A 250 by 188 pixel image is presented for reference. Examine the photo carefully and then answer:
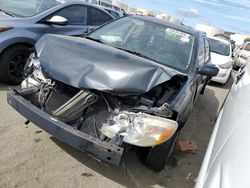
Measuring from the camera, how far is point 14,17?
5281 mm

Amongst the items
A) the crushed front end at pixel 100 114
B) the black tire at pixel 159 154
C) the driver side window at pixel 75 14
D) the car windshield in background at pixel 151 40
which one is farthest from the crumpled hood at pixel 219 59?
the black tire at pixel 159 154

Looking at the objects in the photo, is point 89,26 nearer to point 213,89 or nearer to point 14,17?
point 14,17

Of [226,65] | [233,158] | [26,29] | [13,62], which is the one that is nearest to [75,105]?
[233,158]

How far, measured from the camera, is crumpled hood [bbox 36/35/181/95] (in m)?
3.05

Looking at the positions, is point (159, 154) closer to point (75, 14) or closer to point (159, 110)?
point (159, 110)

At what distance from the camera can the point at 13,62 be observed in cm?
518

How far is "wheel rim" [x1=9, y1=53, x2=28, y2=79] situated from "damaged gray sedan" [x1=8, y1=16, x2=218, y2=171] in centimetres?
139

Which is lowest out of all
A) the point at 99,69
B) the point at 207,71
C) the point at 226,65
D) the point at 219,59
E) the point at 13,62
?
the point at 226,65

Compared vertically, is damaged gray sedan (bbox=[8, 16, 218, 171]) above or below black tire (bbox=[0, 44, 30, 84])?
above

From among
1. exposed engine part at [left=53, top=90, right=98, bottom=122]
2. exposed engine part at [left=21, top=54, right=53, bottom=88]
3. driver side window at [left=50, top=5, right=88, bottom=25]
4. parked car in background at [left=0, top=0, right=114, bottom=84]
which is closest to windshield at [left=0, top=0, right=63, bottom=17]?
parked car in background at [left=0, top=0, right=114, bottom=84]

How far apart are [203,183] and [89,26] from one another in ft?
16.5

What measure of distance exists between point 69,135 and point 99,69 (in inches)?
29.1

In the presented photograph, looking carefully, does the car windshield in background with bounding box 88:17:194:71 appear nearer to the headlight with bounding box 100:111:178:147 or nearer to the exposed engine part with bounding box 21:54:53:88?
the exposed engine part with bounding box 21:54:53:88

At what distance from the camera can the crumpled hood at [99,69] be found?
3.05 metres
